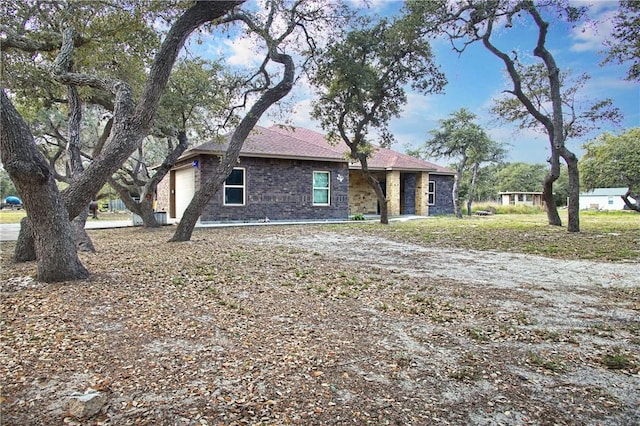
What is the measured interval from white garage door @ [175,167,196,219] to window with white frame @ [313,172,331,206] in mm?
4658

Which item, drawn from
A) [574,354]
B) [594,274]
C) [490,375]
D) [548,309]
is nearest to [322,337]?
[490,375]

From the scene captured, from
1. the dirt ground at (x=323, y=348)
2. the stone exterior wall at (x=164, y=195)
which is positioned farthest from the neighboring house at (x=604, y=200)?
the dirt ground at (x=323, y=348)

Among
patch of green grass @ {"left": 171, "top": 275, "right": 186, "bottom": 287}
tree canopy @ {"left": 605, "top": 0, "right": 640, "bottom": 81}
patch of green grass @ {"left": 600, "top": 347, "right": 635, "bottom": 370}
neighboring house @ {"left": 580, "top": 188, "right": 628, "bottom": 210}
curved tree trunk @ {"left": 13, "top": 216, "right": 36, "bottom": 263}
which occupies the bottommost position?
patch of green grass @ {"left": 600, "top": 347, "right": 635, "bottom": 370}

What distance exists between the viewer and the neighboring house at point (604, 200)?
38897 mm

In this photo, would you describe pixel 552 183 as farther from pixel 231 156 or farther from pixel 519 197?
pixel 519 197

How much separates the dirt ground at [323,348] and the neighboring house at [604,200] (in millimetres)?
43456

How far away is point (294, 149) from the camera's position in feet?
48.1

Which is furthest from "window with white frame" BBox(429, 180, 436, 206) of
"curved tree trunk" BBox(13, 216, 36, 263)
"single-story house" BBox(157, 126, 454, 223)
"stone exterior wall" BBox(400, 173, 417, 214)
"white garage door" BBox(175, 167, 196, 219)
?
"curved tree trunk" BBox(13, 216, 36, 263)

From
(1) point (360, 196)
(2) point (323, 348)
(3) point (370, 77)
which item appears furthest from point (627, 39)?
(1) point (360, 196)

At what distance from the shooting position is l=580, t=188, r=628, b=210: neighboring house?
3890cm

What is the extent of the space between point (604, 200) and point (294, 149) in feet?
134

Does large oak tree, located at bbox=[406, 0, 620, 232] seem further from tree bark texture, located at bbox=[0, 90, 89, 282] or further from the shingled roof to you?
tree bark texture, located at bbox=[0, 90, 89, 282]

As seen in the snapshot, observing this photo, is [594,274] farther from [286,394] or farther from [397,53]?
[397,53]

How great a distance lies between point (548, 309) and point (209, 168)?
37.6 feet
